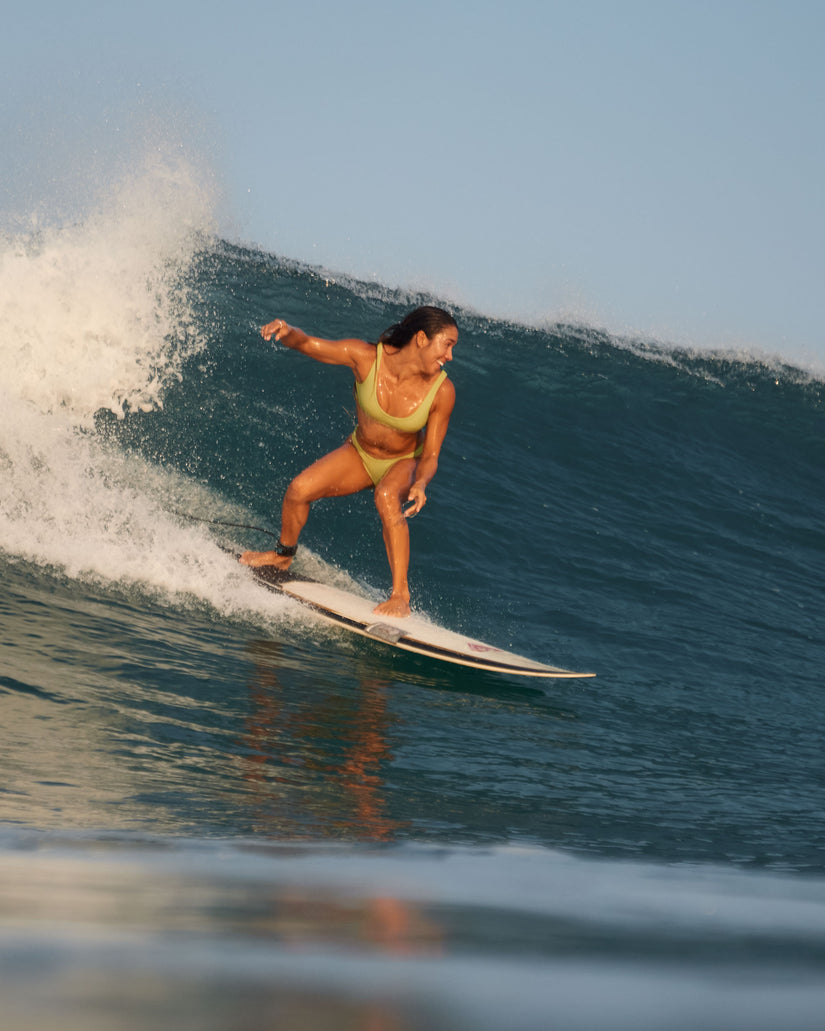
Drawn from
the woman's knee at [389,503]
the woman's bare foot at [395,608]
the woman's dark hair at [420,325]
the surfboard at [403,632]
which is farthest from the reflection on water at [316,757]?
the woman's dark hair at [420,325]

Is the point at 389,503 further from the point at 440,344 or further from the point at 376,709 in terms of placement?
the point at 376,709

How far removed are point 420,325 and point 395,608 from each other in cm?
170

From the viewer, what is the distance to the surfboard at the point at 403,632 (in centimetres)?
551

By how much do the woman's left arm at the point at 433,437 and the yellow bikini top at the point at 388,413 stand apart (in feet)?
0.13

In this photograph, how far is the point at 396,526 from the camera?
5867 mm

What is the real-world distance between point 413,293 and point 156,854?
2071 cm

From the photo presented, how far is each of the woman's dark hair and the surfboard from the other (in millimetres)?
1621

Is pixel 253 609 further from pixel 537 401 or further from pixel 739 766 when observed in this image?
pixel 537 401

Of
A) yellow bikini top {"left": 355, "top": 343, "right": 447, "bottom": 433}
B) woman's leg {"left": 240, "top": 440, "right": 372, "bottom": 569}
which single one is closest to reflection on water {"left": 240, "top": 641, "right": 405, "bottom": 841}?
woman's leg {"left": 240, "top": 440, "right": 372, "bottom": 569}

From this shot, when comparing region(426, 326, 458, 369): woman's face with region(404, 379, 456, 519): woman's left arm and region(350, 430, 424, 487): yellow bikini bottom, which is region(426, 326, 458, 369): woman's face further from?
region(350, 430, 424, 487): yellow bikini bottom

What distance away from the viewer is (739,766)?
14.7 feet

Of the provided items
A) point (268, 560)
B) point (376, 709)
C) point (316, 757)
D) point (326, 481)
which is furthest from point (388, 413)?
point (316, 757)

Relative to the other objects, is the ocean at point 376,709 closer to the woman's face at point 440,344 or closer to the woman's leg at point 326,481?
the woman's leg at point 326,481

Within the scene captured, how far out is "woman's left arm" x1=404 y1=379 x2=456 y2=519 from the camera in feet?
18.7
